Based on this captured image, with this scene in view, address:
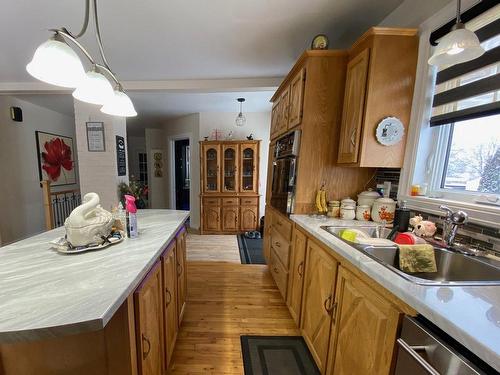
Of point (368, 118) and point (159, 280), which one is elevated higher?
point (368, 118)

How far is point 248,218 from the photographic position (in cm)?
412

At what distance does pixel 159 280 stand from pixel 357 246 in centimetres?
106

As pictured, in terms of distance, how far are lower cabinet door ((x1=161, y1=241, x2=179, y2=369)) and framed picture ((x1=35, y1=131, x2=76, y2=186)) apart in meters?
4.10

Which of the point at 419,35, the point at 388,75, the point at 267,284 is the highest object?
the point at 419,35

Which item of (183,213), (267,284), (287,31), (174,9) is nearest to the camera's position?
(174,9)

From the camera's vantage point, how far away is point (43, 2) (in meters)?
1.44

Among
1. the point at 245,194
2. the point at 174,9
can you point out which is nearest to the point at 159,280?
the point at 174,9

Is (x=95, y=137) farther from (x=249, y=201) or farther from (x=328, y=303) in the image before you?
(x=328, y=303)

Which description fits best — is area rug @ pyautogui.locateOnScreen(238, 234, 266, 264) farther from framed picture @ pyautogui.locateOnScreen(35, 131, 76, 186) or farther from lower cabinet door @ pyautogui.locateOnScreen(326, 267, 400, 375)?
framed picture @ pyautogui.locateOnScreen(35, 131, 76, 186)

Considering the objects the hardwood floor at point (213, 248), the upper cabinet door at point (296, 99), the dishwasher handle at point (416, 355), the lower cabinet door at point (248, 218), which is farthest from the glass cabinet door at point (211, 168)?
the dishwasher handle at point (416, 355)

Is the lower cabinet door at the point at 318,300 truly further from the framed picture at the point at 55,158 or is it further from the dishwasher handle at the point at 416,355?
the framed picture at the point at 55,158

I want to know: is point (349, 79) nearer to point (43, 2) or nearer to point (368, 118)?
point (368, 118)

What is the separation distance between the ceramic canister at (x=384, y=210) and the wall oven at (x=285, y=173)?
2.09 feet

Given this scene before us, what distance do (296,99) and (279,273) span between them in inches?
65.4
